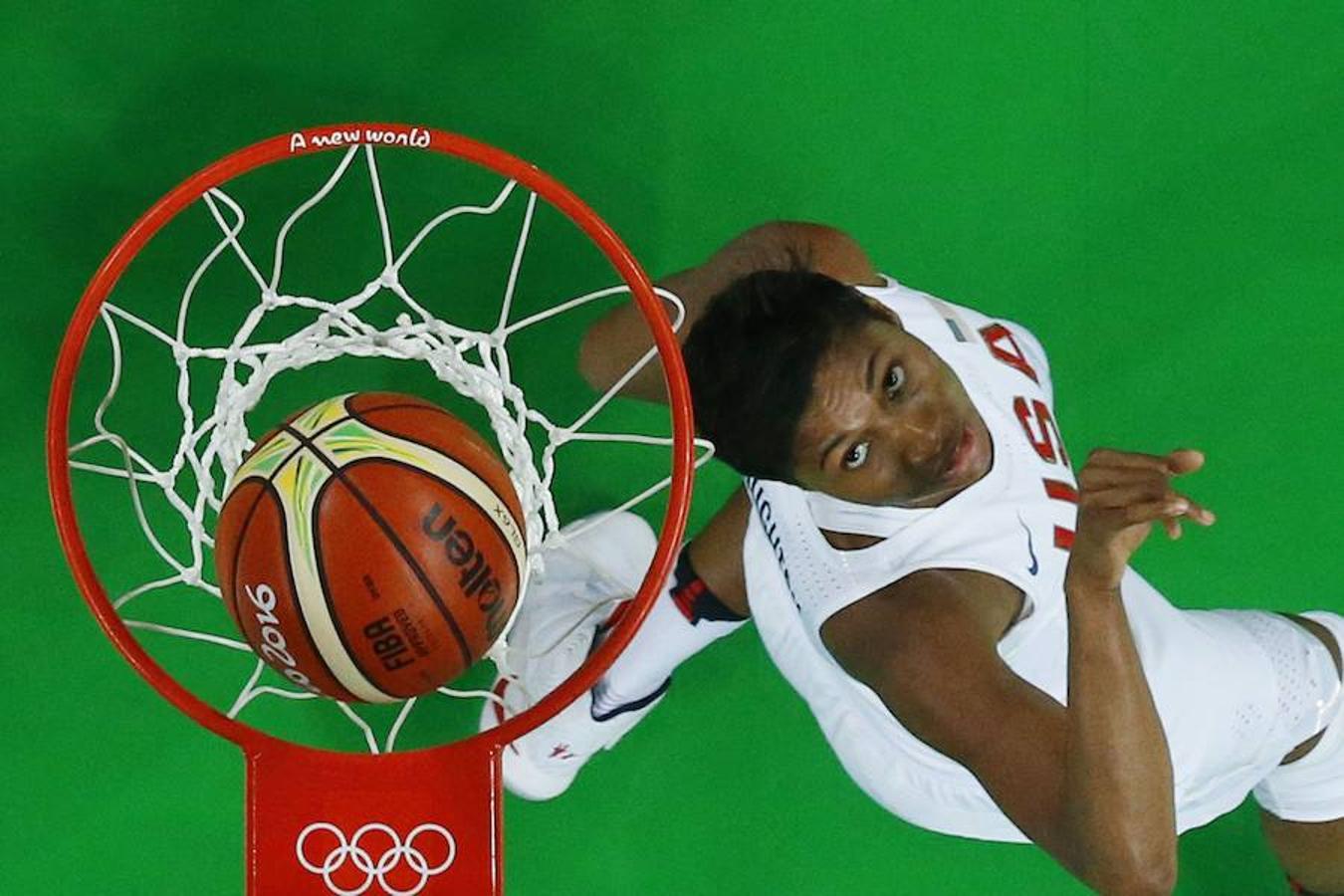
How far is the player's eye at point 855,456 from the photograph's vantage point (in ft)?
4.26

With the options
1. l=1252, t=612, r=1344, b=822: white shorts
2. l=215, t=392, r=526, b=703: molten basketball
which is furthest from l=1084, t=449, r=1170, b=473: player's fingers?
l=1252, t=612, r=1344, b=822: white shorts

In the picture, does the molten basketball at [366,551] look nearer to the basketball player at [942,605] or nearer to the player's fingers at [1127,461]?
the basketball player at [942,605]

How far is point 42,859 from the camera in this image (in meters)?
1.74

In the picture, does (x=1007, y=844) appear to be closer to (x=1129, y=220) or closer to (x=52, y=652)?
(x=1129, y=220)

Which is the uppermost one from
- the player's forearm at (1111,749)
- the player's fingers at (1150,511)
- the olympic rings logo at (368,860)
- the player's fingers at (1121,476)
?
the player's fingers at (1121,476)

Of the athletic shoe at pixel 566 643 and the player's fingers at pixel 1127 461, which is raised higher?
the player's fingers at pixel 1127 461

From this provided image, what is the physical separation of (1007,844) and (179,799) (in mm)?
1089

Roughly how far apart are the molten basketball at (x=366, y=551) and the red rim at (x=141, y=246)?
97mm

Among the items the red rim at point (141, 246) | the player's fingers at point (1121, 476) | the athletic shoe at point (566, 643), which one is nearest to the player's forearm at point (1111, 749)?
the player's fingers at point (1121, 476)

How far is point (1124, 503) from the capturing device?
3.23 feet

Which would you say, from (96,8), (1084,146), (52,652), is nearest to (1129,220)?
(1084,146)

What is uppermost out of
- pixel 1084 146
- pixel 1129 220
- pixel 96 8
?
pixel 96 8

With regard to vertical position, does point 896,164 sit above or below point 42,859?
above

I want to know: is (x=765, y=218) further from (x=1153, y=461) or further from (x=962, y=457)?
(x=1153, y=461)
